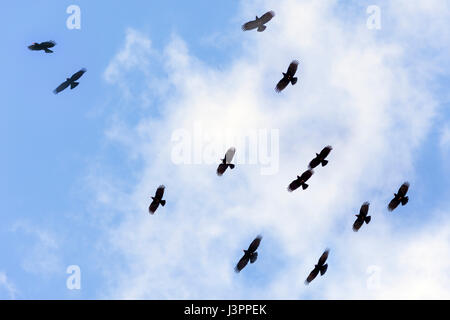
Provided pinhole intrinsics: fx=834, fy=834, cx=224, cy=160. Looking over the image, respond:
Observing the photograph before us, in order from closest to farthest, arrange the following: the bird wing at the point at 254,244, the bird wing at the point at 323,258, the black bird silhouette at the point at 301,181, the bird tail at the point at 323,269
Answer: the bird wing at the point at 254,244 → the bird wing at the point at 323,258 → the bird tail at the point at 323,269 → the black bird silhouette at the point at 301,181

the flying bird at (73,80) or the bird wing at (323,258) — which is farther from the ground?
the flying bird at (73,80)

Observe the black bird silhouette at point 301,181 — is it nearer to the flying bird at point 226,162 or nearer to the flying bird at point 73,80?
the flying bird at point 226,162

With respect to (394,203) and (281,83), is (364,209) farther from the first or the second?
(281,83)

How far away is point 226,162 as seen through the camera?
6550 cm

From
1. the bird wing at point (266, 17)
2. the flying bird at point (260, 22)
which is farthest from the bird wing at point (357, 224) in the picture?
the bird wing at point (266, 17)

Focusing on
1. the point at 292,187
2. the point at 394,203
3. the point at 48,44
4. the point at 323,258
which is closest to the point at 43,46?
the point at 48,44

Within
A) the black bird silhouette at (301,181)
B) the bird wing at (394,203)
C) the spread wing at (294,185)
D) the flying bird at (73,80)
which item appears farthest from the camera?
the flying bird at (73,80)

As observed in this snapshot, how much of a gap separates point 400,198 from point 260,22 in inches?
708

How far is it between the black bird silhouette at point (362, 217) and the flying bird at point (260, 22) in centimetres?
1623

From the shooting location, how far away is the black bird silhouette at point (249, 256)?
2544 inches
